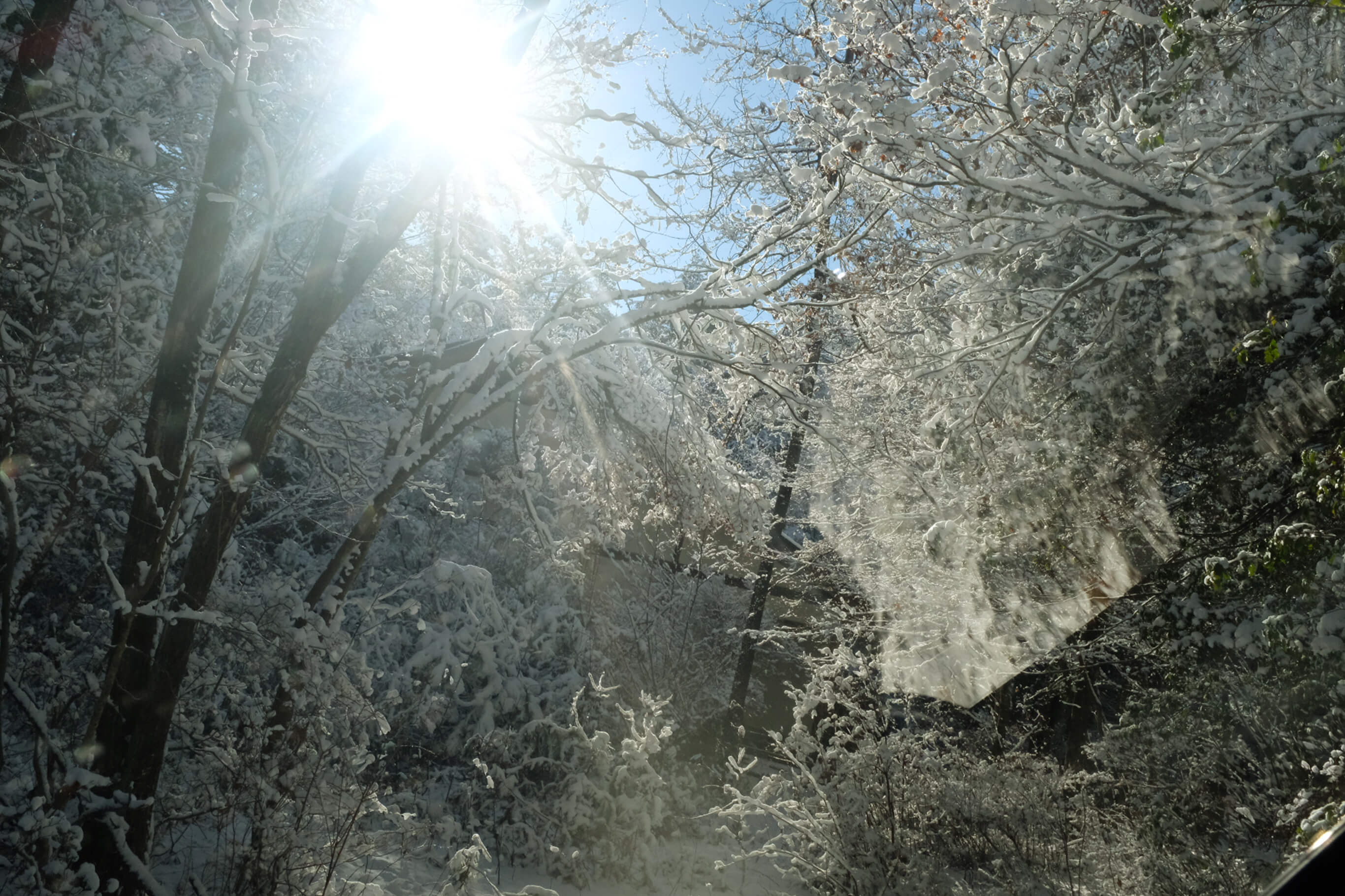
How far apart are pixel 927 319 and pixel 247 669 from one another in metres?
6.87

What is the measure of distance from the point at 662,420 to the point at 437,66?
276 cm

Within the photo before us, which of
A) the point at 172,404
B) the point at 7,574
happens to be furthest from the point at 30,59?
the point at 7,574

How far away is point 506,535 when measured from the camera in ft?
38.8

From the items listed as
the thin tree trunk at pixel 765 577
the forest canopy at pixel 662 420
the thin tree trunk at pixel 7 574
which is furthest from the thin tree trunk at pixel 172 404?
the thin tree trunk at pixel 765 577

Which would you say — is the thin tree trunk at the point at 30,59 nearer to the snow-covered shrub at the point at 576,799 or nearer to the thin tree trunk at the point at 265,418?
the thin tree trunk at the point at 265,418

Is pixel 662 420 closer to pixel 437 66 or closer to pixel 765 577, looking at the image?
pixel 437 66

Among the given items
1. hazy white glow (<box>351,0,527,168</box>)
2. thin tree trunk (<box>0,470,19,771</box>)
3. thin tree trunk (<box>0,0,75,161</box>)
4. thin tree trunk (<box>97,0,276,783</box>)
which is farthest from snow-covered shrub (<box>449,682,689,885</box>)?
thin tree trunk (<box>0,0,75,161</box>)

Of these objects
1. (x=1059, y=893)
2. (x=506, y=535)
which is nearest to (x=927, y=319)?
(x=1059, y=893)

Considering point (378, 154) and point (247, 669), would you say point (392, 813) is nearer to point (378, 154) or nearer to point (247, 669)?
point (247, 669)

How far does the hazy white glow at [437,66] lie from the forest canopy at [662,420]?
25mm

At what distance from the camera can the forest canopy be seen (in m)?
4.16

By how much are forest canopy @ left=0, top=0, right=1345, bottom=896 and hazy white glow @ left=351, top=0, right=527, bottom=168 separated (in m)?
0.02

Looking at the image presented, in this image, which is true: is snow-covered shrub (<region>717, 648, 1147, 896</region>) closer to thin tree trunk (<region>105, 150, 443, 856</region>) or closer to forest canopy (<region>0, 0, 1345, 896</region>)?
forest canopy (<region>0, 0, 1345, 896</region>)

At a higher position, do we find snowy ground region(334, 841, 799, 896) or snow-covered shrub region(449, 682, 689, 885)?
snow-covered shrub region(449, 682, 689, 885)
